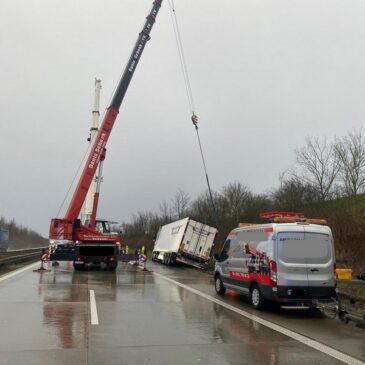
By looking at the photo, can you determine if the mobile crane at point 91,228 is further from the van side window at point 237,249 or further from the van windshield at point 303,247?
the van windshield at point 303,247

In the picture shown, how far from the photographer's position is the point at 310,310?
1241cm

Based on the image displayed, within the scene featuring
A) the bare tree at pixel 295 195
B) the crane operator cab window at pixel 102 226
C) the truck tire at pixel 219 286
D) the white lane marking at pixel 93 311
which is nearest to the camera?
the white lane marking at pixel 93 311

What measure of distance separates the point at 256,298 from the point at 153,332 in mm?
4034

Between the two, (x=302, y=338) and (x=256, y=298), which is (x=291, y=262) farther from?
(x=302, y=338)

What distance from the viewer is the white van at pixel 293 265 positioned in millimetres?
11234

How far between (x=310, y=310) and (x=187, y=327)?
4.36 meters

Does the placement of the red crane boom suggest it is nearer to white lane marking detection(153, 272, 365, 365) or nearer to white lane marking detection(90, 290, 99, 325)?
white lane marking detection(90, 290, 99, 325)

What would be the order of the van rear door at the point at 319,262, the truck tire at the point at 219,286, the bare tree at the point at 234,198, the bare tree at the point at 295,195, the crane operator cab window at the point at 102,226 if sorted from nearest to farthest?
1. the van rear door at the point at 319,262
2. the truck tire at the point at 219,286
3. the crane operator cab window at the point at 102,226
4. the bare tree at the point at 295,195
5. the bare tree at the point at 234,198

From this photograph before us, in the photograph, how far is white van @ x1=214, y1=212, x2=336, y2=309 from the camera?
11.2 metres

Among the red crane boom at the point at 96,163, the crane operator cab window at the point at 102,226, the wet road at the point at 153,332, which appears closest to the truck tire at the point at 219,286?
the wet road at the point at 153,332

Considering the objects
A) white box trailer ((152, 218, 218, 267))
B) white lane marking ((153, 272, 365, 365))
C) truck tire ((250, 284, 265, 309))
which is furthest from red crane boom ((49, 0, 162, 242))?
truck tire ((250, 284, 265, 309))

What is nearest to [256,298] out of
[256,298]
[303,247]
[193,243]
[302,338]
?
[256,298]

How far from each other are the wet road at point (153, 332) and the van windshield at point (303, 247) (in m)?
1.39

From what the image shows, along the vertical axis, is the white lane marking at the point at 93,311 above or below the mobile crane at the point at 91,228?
below
